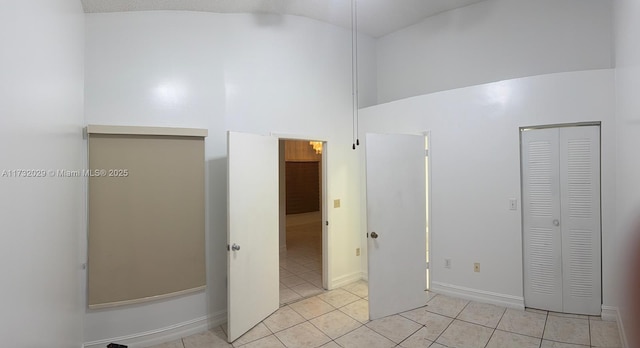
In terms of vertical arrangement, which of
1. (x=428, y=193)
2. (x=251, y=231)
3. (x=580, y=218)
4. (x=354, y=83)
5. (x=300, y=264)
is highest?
(x=354, y=83)

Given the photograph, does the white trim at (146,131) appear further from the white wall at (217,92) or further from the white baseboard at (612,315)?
the white baseboard at (612,315)

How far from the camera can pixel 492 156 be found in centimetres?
302

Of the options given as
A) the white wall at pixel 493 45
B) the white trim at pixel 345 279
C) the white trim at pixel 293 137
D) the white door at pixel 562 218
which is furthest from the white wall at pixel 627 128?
the white trim at pixel 293 137

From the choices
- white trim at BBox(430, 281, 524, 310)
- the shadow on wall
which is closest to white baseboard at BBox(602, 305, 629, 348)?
white trim at BBox(430, 281, 524, 310)

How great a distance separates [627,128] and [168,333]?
→ 4337mm

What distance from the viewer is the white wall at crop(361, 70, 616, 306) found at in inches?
101

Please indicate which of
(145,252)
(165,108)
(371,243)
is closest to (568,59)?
(371,243)

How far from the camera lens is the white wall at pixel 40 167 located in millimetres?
1140

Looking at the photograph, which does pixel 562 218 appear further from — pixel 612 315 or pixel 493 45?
pixel 493 45

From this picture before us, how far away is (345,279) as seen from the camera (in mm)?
3740

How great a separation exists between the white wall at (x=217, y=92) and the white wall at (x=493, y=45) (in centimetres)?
100

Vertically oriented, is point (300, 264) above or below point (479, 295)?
below

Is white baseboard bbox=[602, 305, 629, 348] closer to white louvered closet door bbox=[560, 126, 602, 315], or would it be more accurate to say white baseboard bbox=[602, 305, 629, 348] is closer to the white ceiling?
white louvered closet door bbox=[560, 126, 602, 315]

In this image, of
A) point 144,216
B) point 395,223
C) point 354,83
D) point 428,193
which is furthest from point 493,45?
point 144,216
